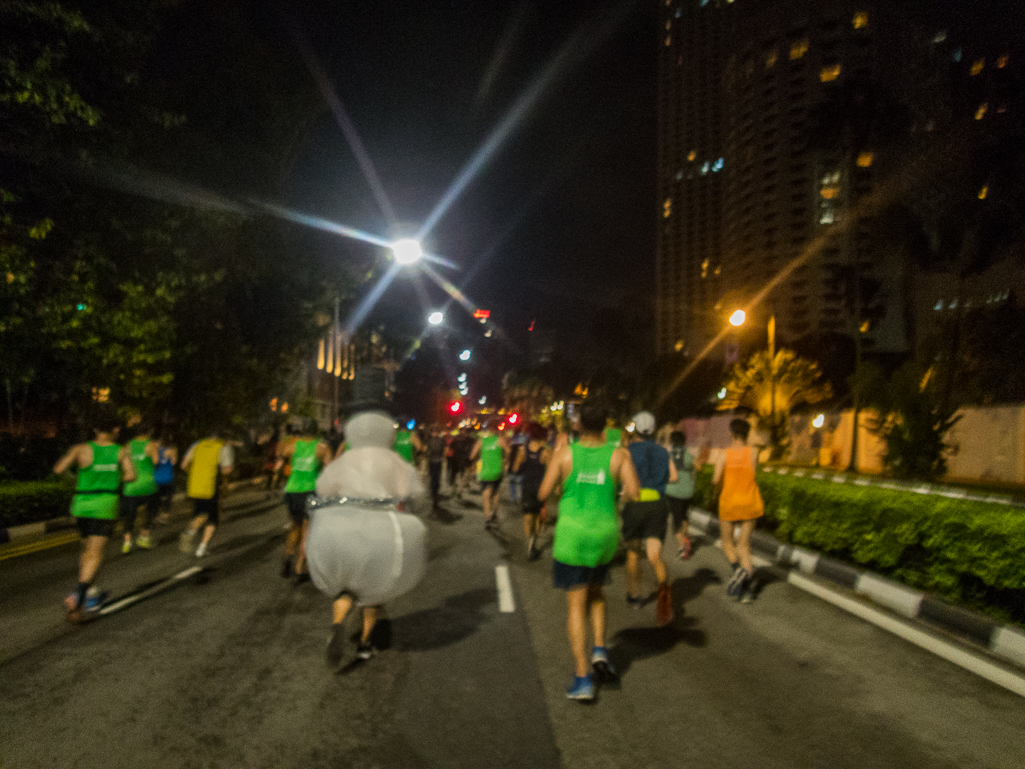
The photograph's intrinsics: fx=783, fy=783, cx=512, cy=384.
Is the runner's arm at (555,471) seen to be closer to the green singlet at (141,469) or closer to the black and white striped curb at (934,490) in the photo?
the black and white striped curb at (934,490)

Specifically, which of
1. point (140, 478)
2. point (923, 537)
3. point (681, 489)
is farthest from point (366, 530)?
point (140, 478)

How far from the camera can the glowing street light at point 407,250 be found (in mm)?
14586

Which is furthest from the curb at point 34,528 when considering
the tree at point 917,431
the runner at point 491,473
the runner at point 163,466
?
the tree at point 917,431

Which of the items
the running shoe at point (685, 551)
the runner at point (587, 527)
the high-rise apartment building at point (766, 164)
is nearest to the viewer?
the runner at point (587, 527)

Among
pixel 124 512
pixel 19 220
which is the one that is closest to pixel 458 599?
pixel 124 512

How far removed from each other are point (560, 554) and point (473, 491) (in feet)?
63.6

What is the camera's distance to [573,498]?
4918mm

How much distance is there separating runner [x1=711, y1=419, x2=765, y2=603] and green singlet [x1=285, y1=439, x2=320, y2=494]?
163 inches

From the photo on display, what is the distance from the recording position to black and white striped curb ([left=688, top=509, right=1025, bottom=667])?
6039 mm

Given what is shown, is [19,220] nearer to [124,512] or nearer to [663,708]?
[124,512]

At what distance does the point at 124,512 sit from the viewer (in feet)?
33.3

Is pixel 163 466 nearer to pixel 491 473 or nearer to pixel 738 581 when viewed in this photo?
pixel 491 473

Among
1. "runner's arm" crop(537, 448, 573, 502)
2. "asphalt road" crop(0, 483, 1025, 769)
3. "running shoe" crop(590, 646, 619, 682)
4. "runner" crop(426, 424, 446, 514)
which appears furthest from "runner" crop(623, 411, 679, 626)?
"runner" crop(426, 424, 446, 514)

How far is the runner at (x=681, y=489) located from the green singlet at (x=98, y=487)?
6253 mm
